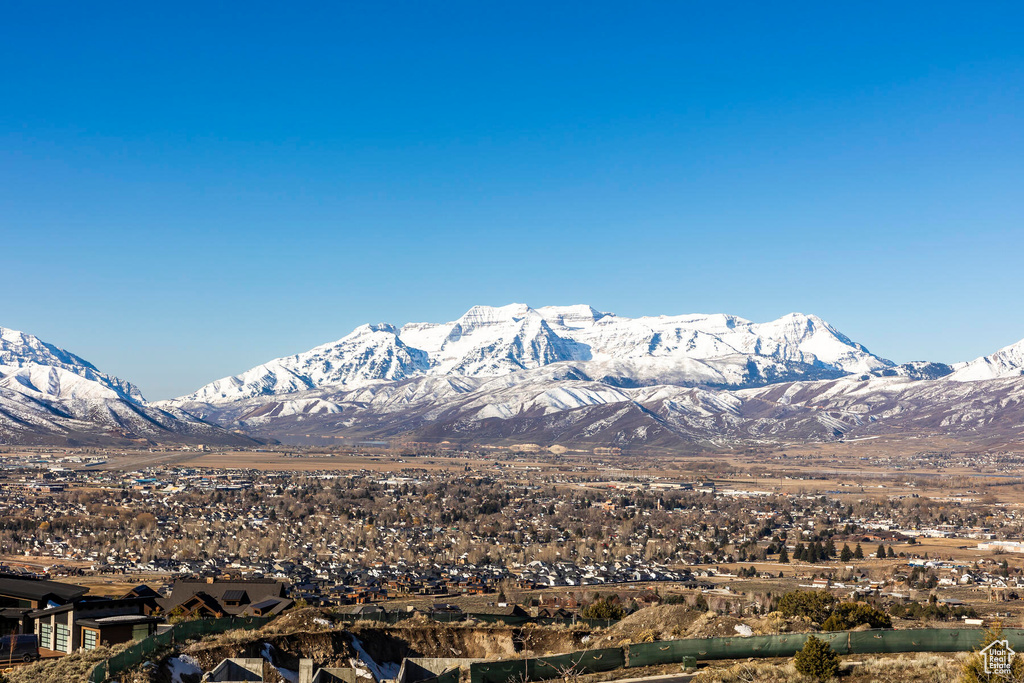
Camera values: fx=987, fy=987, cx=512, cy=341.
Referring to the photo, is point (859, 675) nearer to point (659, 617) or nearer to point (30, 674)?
point (659, 617)

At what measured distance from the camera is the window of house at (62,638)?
4694 cm

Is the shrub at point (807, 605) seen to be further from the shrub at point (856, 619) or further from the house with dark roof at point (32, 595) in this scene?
the house with dark roof at point (32, 595)

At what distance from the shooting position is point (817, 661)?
34.1m

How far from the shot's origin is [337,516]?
19762cm

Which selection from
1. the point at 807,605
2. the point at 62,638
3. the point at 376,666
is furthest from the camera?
the point at 807,605

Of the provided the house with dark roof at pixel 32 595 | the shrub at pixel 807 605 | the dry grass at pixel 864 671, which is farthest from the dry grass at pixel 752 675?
the shrub at pixel 807 605

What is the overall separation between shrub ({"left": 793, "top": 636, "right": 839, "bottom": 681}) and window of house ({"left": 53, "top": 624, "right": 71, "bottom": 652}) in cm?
3342

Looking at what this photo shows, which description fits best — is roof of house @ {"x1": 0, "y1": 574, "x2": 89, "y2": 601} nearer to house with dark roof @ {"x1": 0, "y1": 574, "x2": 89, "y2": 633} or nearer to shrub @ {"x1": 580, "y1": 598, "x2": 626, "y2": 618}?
house with dark roof @ {"x1": 0, "y1": 574, "x2": 89, "y2": 633}

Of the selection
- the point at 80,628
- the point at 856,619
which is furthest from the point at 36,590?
the point at 856,619

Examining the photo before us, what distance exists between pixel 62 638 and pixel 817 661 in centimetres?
3482

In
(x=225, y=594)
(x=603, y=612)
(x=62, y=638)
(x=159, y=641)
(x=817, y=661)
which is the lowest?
(x=603, y=612)

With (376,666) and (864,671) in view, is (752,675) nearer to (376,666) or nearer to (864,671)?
(864,671)

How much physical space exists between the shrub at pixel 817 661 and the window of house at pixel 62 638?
33.4 meters

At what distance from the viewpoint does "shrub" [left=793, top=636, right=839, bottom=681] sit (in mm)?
33938
